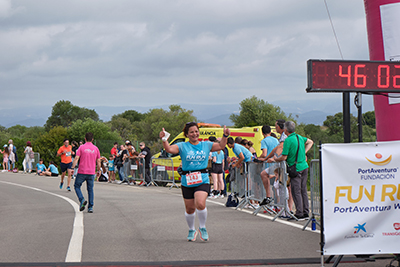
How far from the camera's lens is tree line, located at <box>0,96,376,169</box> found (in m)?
47.8

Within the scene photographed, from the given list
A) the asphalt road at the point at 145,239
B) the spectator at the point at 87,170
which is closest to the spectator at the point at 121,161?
the asphalt road at the point at 145,239

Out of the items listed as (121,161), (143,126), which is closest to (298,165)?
(121,161)

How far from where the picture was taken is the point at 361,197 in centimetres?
588

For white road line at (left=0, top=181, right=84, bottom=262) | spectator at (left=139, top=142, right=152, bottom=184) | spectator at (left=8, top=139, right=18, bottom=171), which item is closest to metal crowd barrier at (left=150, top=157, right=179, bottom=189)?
spectator at (left=139, top=142, right=152, bottom=184)

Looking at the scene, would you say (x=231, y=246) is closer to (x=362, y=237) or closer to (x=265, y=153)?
(x=362, y=237)

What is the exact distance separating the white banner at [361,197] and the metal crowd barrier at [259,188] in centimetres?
447

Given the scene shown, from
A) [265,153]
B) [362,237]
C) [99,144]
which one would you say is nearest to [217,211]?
[265,153]

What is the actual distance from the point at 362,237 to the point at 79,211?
8129mm

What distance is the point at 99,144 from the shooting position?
41625 mm

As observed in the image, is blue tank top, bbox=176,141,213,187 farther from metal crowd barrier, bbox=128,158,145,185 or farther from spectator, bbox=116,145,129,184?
spectator, bbox=116,145,129,184

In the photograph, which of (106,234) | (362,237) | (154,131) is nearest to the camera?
(362,237)

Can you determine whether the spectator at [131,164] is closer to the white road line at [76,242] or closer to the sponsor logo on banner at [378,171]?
the white road line at [76,242]

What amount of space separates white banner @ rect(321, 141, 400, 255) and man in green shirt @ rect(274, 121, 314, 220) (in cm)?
424

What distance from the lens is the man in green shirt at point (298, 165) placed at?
402 inches
